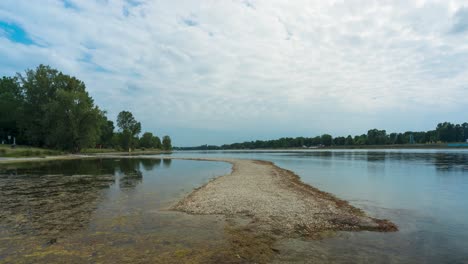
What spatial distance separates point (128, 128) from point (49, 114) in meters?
84.5

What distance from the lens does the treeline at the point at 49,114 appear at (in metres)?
73.8

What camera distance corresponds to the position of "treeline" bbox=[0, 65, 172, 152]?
7375 cm

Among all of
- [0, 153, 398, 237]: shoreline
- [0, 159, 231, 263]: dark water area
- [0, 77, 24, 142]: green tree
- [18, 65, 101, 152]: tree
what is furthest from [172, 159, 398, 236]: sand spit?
[0, 77, 24, 142]: green tree

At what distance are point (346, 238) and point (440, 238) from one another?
3756 mm

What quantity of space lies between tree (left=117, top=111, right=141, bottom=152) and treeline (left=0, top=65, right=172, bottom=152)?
6147cm

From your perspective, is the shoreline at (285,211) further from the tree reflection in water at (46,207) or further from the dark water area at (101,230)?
the tree reflection in water at (46,207)

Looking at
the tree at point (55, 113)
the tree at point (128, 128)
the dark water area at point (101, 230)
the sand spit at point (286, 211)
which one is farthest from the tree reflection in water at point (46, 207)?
the tree at point (128, 128)

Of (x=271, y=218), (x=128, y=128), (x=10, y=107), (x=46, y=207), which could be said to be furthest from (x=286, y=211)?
(x=128, y=128)

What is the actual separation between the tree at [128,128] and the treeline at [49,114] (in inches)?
2420

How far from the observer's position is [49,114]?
72.5 meters

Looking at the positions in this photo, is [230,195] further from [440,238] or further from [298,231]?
[440,238]

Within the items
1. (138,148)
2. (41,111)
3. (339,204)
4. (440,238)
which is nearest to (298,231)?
(440,238)

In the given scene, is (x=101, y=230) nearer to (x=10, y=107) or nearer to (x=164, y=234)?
(x=164, y=234)

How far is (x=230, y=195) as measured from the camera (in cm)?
1761
